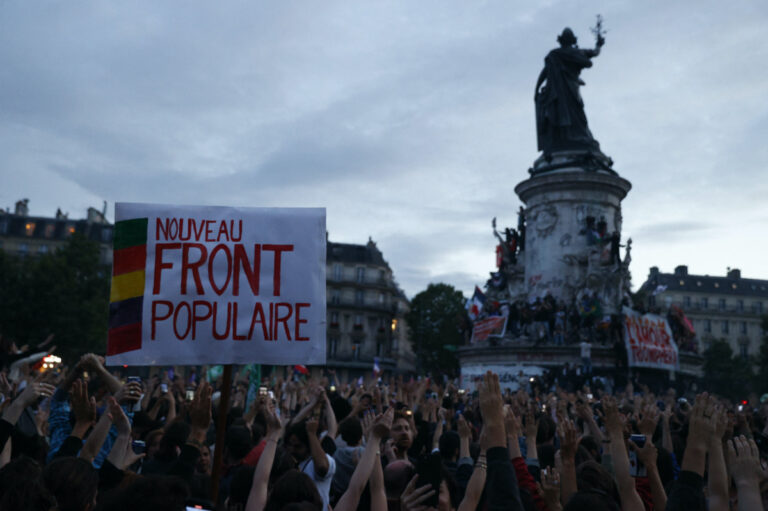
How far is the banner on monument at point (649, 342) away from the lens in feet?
112

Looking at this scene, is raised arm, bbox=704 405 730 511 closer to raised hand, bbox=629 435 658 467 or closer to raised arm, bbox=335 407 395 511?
raised hand, bbox=629 435 658 467

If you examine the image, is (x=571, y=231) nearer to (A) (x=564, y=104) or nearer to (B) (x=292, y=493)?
(A) (x=564, y=104)

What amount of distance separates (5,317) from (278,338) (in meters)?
44.6

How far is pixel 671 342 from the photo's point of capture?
1432 inches

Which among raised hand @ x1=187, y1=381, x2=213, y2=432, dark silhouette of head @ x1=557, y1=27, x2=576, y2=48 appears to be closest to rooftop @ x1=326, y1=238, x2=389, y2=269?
dark silhouette of head @ x1=557, y1=27, x2=576, y2=48

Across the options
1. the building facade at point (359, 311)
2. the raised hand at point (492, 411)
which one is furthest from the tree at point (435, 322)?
the raised hand at point (492, 411)

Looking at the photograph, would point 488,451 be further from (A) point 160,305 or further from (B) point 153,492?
(A) point 160,305

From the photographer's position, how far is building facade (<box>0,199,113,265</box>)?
75.1 m

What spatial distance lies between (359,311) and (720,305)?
1770 inches

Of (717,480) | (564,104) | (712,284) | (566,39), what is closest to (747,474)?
(717,480)

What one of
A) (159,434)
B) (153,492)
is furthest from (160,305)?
(153,492)

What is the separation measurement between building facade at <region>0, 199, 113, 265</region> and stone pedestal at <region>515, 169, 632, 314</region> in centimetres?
4974

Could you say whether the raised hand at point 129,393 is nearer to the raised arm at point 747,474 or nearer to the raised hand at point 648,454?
the raised hand at point 648,454

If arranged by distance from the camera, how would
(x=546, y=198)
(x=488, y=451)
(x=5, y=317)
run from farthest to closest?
1. (x=5, y=317)
2. (x=546, y=198)
3. (x=488, y=451)
